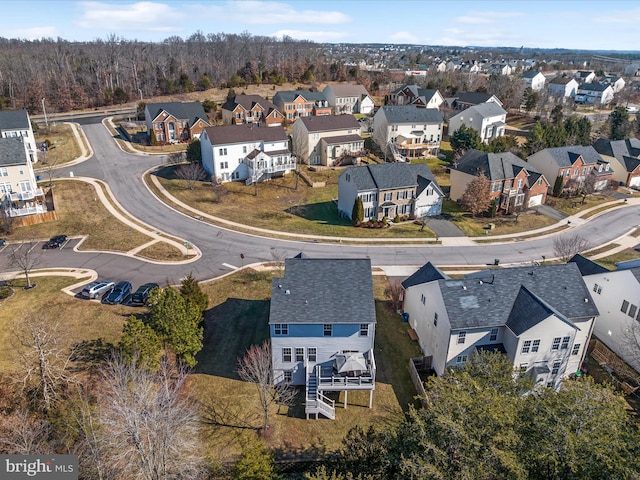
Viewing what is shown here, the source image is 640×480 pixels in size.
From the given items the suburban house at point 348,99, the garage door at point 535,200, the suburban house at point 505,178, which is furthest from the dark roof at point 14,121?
the garage door at point 535,200

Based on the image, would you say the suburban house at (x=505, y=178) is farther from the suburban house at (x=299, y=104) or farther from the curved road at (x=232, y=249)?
the suburban house at (x=299, y=104)

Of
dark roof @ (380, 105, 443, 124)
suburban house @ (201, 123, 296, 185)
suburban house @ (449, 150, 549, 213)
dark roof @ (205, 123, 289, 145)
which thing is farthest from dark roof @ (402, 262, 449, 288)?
dark roof @ (380, 105, 443, 124)

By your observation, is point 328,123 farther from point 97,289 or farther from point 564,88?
point 564,88

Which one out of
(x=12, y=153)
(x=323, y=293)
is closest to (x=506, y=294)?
(x=323, y=293)

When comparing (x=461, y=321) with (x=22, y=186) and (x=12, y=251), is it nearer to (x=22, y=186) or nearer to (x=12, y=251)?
(x=12, y=251)

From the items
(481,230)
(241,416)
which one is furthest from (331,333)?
(481,230)

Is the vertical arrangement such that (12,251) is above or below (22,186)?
below
